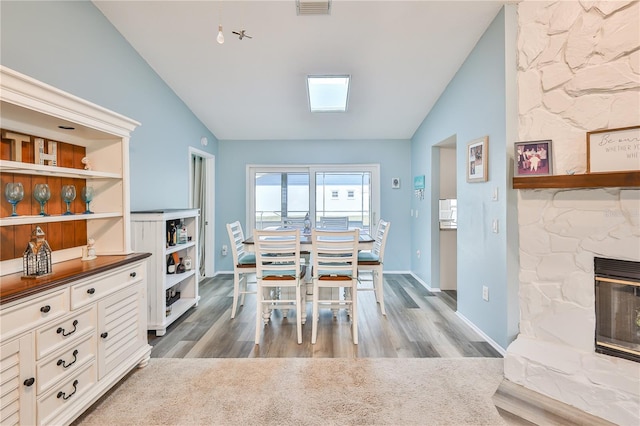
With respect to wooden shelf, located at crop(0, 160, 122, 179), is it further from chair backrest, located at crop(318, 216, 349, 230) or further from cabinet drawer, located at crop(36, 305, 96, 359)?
chair backrest, located at crop(318, 216, 349, 230)

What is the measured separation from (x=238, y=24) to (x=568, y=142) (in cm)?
291

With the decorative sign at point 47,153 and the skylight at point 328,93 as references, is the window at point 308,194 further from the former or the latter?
the decorative sign at point 47,153

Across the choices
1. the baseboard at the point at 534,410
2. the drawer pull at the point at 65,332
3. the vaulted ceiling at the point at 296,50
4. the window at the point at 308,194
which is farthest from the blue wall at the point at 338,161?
the drawer pull at the point at 65,332

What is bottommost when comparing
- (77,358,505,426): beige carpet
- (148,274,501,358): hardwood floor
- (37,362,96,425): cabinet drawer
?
(77,358,505,426): beige carpet

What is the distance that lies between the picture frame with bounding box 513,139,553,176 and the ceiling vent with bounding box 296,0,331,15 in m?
1.94

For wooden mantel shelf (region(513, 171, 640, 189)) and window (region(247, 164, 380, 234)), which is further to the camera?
window (region(247, 164, 380, 234))

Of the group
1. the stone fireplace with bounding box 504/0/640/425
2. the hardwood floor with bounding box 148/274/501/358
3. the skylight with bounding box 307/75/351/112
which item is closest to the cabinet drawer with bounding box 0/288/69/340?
the hardwood floor with bounding box 148/274/501/358

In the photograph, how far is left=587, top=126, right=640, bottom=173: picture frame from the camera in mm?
1701

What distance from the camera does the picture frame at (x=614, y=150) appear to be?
170 centimetres

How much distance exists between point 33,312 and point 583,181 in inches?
128

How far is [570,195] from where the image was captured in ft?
6.48

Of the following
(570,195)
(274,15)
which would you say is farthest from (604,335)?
(274,15)

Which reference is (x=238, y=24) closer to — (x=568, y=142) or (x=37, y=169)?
(x=37, y=169)

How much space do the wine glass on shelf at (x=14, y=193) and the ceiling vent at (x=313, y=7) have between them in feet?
7.89
